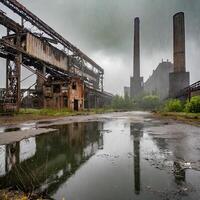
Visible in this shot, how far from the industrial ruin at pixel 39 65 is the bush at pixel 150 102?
97.4 ft

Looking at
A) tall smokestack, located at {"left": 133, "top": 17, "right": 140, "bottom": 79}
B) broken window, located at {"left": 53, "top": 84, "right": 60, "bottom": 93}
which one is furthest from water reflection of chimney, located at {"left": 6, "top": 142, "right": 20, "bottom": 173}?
tall smokestack, located at {"left": 133, "top": 17, "right": 140, "bottom": 79}

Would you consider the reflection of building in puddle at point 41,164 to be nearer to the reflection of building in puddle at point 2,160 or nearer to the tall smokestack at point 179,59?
the reflection of building in puddle at point 2,160

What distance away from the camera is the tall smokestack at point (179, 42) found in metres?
38.3

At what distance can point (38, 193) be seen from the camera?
2.41 meters

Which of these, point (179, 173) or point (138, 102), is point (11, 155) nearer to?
point (179, 173)

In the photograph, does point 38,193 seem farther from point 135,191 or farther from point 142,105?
point 142,105

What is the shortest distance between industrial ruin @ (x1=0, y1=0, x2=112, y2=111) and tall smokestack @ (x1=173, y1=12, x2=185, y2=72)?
20024mm

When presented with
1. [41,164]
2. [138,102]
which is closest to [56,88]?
[41,164]

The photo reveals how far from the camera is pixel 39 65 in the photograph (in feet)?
86.8

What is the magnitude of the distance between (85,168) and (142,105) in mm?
61756

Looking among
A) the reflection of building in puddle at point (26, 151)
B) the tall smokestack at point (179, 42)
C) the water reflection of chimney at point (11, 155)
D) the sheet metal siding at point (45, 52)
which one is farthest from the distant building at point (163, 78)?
the water reflection of chimney at point (11, 155)

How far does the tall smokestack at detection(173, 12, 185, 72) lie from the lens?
3831cm

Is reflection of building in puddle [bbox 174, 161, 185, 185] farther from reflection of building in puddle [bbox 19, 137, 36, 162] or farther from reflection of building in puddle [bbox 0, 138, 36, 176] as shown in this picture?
reflection of building in puddle [bbox 19, 137, 36, 162]

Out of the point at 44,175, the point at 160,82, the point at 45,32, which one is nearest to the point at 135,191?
the point at 44,175
